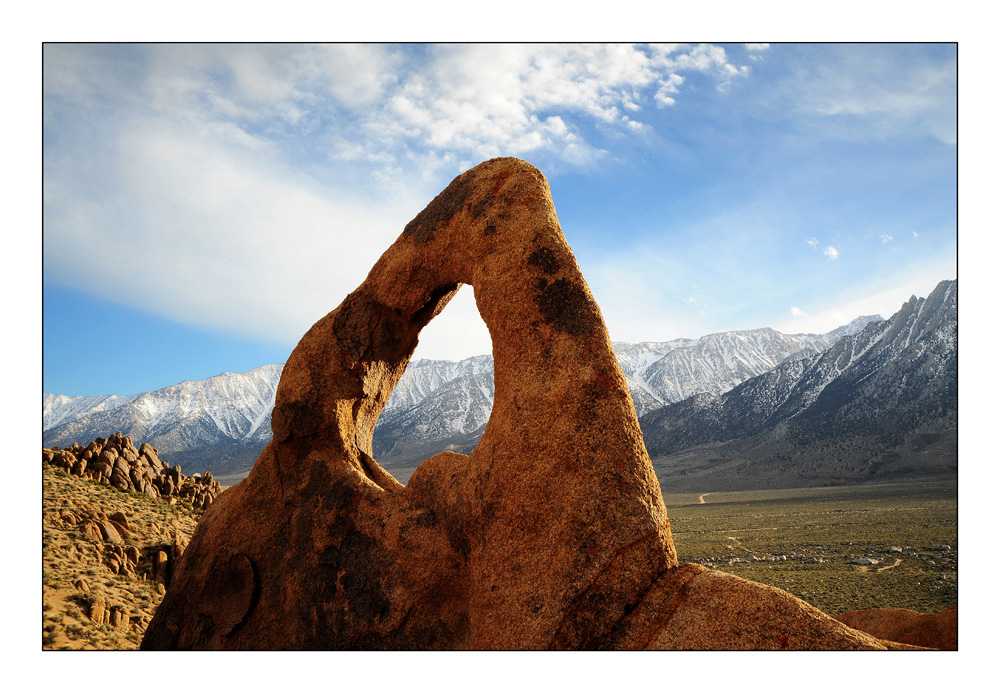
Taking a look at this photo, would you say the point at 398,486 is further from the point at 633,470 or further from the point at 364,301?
the point at 633,470

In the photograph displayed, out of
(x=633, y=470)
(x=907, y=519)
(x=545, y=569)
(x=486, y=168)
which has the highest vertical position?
(x=486, y=168)

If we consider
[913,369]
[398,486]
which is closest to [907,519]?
[398,486]

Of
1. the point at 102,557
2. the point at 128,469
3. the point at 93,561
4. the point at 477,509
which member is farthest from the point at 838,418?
the point at 477,509

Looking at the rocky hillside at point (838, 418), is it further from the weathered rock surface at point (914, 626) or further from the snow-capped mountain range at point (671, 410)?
the weathered rock surface at point (914, 626)

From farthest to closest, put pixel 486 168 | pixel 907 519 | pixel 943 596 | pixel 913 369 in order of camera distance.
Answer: pixel 913 369, pixel 907 519, pixel 943 596, pixel 486 168

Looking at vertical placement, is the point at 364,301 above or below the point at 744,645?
above

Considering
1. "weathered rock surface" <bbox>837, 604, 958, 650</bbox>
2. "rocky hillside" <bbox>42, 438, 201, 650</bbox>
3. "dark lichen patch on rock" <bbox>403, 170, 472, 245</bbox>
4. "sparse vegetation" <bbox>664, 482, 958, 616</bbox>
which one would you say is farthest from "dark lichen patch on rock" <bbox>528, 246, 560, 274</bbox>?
"rocky hillside" <bbox>42, 438, 201, 650</bbox>

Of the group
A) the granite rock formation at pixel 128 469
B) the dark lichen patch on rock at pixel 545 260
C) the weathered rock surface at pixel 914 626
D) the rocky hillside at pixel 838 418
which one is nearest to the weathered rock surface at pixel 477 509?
the dark lichen patch on rock at pixel 545 260

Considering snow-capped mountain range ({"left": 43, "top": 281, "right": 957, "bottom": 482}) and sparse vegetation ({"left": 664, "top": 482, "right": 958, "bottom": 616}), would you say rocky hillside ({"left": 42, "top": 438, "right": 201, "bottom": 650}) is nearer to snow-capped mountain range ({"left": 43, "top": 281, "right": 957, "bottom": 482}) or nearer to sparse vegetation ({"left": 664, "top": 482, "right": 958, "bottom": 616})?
sparse vegetation ({"left": 664, "top": 482, "right": 958, "bottom": 616})
